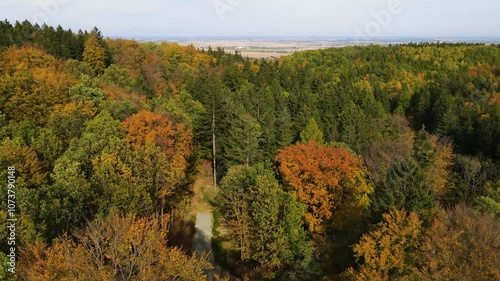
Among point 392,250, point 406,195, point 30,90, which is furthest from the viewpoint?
point 30,90

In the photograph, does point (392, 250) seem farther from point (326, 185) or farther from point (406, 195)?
point (326, 185)

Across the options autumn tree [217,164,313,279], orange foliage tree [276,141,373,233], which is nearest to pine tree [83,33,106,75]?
orange foliage tree [276,141,373,233]

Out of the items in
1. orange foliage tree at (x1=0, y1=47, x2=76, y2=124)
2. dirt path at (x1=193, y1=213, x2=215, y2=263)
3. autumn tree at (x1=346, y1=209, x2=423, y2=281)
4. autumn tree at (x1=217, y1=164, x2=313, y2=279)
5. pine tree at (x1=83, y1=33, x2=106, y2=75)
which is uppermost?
pine tree at (x1=83, y1=33, x2=106, y2=75)

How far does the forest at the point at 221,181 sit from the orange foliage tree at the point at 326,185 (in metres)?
0.11

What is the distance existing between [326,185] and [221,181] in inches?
391

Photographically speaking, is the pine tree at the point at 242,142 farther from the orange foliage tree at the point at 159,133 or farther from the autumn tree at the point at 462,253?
the autumn tree at the point at 462,253

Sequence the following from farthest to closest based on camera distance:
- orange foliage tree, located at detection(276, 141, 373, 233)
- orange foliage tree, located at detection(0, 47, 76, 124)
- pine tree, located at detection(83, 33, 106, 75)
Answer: pine tree, located at detection(83, 33, 106, 75)
orange foliage tree, located at detection(0, 47, 76, 124)
orange foliage tree, located at detection(276, 141, 373, 233)

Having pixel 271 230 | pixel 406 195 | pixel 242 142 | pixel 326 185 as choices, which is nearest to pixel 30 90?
pixel 242 142

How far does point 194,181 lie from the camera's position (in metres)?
44.4

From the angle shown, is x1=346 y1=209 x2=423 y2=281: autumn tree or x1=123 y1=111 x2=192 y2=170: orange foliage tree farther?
x1=123 y1=111 x2=192 y2=170: orange foliage tree

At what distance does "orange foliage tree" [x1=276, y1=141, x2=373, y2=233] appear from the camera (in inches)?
1161

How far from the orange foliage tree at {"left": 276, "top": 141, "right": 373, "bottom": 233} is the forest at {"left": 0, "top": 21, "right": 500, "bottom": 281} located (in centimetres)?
11

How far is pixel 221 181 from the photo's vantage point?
3522 cm

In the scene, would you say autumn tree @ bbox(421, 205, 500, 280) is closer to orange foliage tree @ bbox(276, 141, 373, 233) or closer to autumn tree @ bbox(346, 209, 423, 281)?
autumn tree @ bbox(346, 209, 423, 281)
